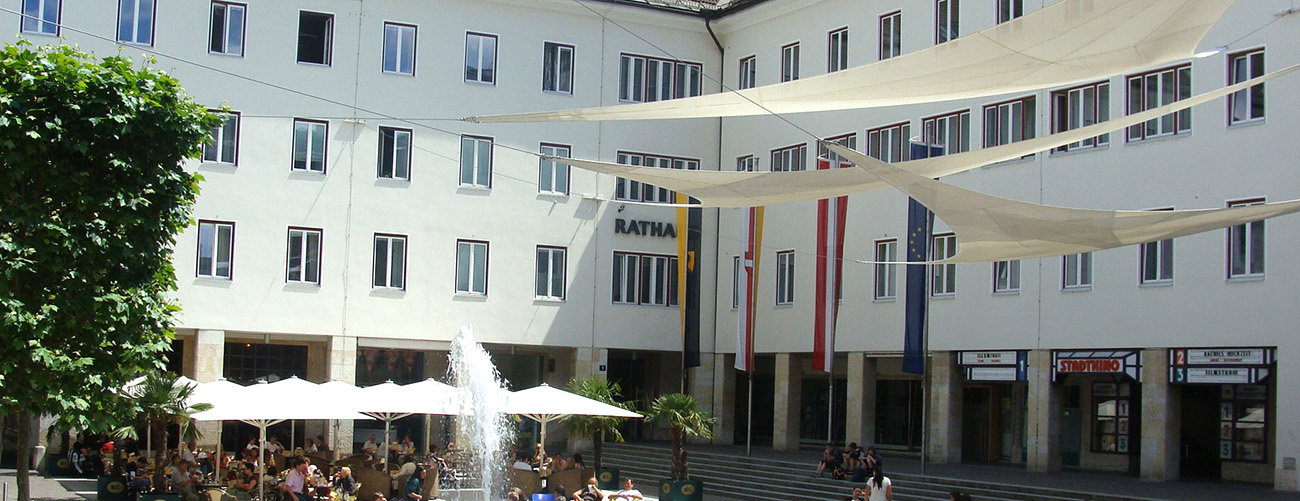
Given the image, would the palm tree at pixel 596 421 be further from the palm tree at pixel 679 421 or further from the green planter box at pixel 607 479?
the green planter box at pixel 607 479

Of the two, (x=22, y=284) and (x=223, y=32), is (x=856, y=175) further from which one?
(x=223, y=32)

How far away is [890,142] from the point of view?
34.9 meters

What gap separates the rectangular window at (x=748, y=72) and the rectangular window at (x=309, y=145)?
38.3 feet

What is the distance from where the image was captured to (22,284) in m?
18.3

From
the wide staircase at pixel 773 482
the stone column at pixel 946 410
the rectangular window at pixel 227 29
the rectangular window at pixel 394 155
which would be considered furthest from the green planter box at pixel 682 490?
the rectangular window at pixel 227 29

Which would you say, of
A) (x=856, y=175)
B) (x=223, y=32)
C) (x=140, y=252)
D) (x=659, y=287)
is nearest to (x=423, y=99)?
(x=223, y=32)

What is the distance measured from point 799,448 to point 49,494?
20430mm

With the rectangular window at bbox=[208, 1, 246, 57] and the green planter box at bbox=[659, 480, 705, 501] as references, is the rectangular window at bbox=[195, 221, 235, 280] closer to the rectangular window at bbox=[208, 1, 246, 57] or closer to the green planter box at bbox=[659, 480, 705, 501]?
the rectangular window at bbox=[208, 1, 246, 57]

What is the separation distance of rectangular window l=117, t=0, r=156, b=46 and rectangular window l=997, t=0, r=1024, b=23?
20.4 metres

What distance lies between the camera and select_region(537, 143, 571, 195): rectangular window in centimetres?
3828

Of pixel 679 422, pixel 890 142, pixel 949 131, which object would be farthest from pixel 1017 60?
pixel 890 142

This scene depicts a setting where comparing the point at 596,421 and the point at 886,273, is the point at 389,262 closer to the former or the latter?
the point at 596,421

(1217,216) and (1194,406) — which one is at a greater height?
(1217,216)

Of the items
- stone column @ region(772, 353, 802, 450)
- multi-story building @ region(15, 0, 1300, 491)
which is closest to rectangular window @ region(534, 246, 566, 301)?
multi-story building @ region(15, 0, 1300, 491)
